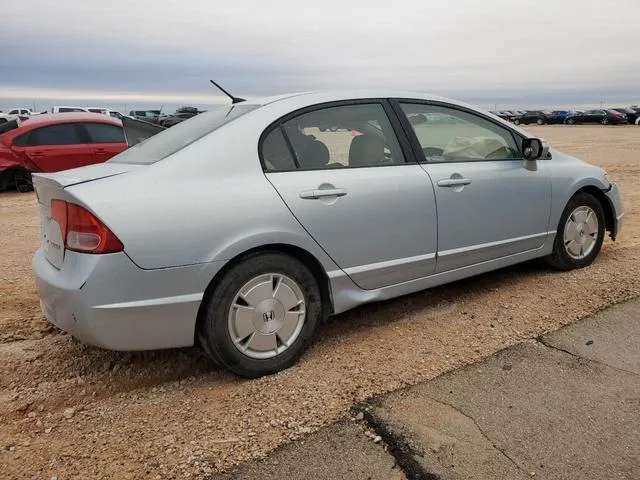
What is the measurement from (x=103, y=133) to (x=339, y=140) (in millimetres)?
9311

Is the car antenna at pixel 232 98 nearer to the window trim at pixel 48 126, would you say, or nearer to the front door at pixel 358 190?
the front door at pixel 358 190

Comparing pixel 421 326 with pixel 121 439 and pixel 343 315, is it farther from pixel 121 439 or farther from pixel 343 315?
pixel 121 439

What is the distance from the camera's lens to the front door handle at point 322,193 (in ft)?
10.3

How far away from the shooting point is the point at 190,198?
2803 mm

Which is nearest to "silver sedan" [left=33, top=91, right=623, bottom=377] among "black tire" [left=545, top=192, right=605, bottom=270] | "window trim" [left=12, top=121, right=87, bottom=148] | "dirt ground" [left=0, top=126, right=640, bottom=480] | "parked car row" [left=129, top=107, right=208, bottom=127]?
"dirt ground" [left=0, top=126, right=640, bottom=480]

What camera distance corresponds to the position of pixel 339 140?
3561mm

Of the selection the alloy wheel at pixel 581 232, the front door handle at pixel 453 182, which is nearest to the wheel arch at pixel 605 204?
the alloy wheel at pixel 581 232

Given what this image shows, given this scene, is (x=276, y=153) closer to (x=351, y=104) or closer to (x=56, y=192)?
(x=351, y=104)

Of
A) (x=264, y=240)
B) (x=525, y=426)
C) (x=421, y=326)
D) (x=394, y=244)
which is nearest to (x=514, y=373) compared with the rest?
(x=525, y=426)

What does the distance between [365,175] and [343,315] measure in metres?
1.13

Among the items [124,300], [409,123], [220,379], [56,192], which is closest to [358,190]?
[409,123]

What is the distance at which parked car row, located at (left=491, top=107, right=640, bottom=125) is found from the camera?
4438cm

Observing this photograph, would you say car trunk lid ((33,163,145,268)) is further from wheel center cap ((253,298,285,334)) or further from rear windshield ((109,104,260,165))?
wheel center cap ((253,298,285,334))

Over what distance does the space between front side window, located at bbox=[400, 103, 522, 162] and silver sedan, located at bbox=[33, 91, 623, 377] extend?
1cm
